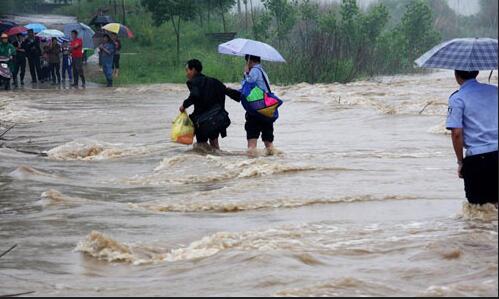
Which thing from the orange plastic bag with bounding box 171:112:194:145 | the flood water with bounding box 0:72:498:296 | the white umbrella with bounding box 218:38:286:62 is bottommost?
the flood water with bounding box 0:72:498:296

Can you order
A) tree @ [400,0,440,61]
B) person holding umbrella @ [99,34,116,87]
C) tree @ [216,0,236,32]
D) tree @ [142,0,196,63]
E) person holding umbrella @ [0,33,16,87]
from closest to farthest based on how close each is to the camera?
person holding umbrella @ [0,33,16,87]
person holding umbrella @ [99,34,116,87]
tree @ [142,0,196,63]
tree @ [216,0,236,32]
tree @ [400,0,440,61]

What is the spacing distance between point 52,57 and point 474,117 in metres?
22.5

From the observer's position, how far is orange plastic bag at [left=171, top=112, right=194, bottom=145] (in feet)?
37.4

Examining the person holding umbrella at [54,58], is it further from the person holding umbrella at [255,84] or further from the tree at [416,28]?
the person holding umbrella at [255,84]

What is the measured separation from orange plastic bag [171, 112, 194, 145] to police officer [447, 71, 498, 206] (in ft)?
16.5

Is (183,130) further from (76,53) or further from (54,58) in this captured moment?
(54,58)

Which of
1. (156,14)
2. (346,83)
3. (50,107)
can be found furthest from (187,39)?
(50,107)

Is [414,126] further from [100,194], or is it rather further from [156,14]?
[156,14]

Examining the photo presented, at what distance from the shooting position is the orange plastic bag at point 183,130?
11.4m

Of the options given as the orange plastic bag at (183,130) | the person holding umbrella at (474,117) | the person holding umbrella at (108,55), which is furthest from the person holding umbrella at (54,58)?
the person holding umbrella at (474,117)

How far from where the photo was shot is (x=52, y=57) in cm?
2791

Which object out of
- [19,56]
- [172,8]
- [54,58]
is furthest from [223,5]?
[19,56]

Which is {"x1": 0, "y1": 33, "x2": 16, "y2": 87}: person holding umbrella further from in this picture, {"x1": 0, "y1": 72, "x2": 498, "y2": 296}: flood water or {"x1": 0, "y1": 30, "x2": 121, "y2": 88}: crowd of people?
{"x1": 0, "y1": 72, "x2": 498, "y2": 296}: flood water

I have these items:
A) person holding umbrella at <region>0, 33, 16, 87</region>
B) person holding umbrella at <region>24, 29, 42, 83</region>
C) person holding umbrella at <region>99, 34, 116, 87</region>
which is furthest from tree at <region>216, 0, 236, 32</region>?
person holding umbrella at <region>0, 33, 16, 87</region>
